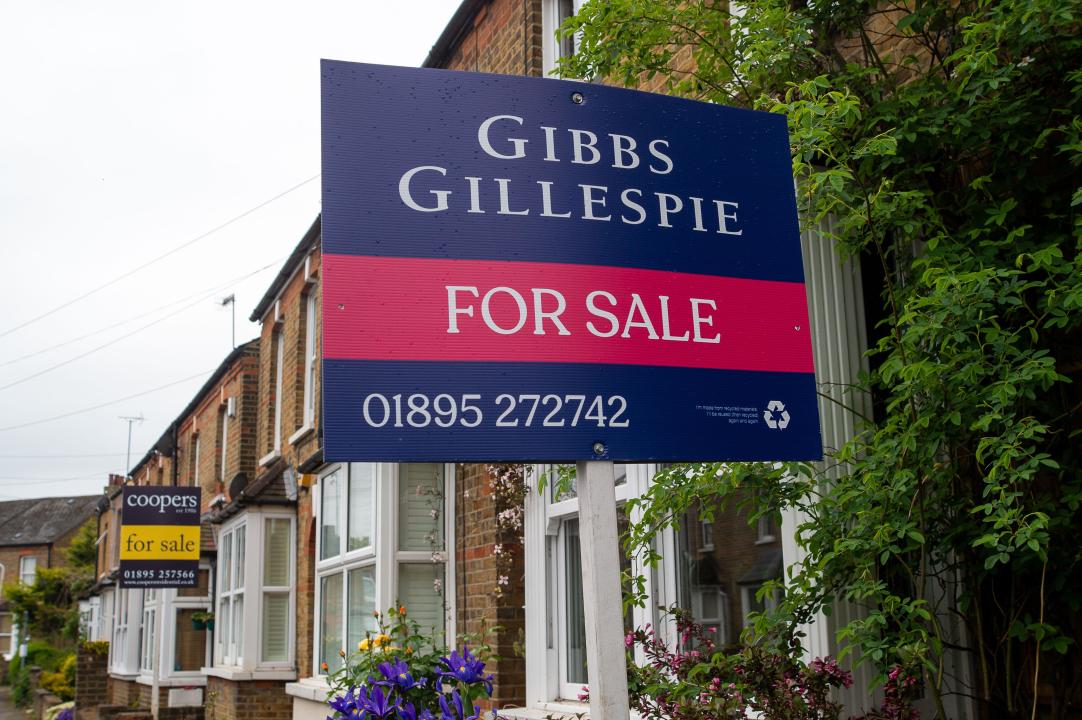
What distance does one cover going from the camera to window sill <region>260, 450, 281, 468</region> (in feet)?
53.8

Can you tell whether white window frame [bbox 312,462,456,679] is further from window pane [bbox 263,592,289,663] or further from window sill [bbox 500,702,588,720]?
window pane [bbox 263,592,289,663]

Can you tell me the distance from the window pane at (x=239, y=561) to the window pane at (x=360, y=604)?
17.4ft

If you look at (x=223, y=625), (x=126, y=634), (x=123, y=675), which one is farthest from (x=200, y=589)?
(x=223, y=625)

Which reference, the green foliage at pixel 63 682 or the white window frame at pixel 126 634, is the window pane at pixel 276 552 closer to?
the white window frame at pixel 126 634

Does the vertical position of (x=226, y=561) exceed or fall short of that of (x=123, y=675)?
it exceeds it

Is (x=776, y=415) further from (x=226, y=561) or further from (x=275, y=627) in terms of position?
(x=226, y=561)

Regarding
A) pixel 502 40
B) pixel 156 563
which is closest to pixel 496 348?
pixel 502 40

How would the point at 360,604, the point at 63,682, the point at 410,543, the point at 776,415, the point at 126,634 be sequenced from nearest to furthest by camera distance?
the point at 776,415 < the point at 410,543 < the point at 360,604 < the point at 126,634 < the point at 63,682

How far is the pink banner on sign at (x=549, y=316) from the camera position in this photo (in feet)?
9.24

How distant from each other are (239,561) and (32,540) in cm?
5101

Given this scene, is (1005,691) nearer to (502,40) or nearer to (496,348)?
(496,348)

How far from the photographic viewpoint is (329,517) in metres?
11.9

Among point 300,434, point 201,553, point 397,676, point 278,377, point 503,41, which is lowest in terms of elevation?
point 397,676

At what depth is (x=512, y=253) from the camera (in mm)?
2984
